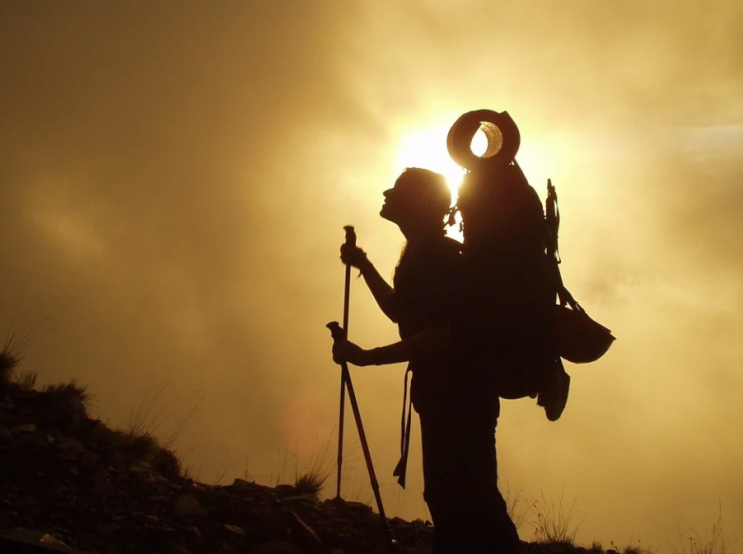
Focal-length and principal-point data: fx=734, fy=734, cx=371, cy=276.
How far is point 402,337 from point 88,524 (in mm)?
2931

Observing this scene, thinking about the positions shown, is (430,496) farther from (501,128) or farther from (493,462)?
(501,128)

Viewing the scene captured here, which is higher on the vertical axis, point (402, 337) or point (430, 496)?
point (402, 337)

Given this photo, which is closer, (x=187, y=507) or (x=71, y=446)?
(x=187, y=507)

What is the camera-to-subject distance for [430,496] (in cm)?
375

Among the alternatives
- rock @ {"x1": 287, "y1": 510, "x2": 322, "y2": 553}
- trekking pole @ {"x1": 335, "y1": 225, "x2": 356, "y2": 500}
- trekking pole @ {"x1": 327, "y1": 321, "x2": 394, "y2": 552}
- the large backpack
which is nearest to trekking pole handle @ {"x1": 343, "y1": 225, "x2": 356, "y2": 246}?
trekking pole @ {"x1": 335, "y1": 225, "x2": 356, "y2": 500}

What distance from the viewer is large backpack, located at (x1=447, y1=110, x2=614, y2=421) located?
3588mm

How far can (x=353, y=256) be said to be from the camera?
4.98 meters

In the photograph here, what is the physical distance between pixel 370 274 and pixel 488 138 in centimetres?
130

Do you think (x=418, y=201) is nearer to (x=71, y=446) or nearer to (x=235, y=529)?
(x=235, y=529)

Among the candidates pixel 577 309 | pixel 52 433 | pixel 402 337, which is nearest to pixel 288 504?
pixel 52 433

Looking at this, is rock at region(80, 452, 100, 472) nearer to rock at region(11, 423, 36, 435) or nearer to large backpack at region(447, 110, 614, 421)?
rock at region(11, 423, 36, 435)

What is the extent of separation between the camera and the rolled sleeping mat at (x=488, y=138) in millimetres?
3912

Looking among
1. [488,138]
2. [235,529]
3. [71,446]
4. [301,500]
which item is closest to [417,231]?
[488,138]

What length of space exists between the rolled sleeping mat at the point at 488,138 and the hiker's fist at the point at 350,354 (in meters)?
1.17
